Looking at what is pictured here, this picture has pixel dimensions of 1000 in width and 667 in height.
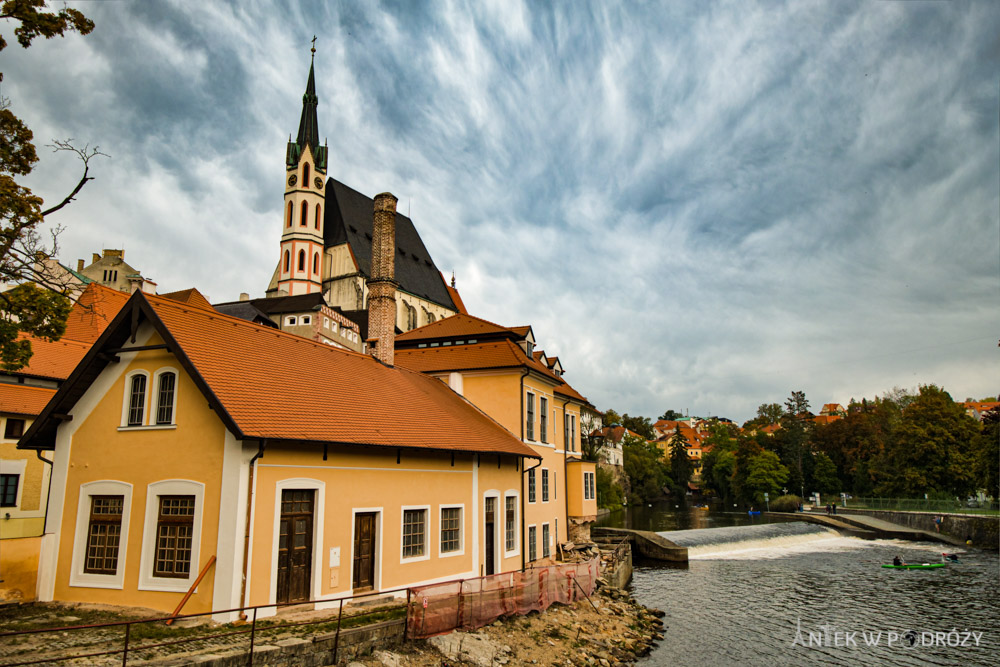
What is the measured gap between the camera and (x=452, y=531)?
18516 millimetres

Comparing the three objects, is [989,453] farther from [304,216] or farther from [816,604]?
[304,216]

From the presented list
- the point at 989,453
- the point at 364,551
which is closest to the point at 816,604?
the point at 364,551

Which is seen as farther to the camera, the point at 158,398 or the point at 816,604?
the point at 816,604

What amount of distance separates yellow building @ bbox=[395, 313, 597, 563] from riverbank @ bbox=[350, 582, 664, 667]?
3.85 metres

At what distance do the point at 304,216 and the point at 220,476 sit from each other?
66.2 meters

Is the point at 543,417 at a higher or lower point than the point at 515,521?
higher

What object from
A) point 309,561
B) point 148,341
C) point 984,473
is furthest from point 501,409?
point 984,473

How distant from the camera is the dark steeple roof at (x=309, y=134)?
7631cm

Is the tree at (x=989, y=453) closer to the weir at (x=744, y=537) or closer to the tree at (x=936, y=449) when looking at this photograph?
the tree at (x=936, y=449)

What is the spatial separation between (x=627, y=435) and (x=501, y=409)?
8693 cm

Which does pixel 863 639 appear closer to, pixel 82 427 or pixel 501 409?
pixel 501 409

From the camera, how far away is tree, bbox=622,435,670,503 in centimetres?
9562

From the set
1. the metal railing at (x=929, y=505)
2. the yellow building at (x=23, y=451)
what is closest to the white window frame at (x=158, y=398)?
the yellow building at (x=23, y=451)

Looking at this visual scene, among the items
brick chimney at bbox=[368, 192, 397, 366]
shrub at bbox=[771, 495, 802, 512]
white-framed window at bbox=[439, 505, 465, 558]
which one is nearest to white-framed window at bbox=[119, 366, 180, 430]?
white-framed window at bbox=[439, 505, 465, 558]
